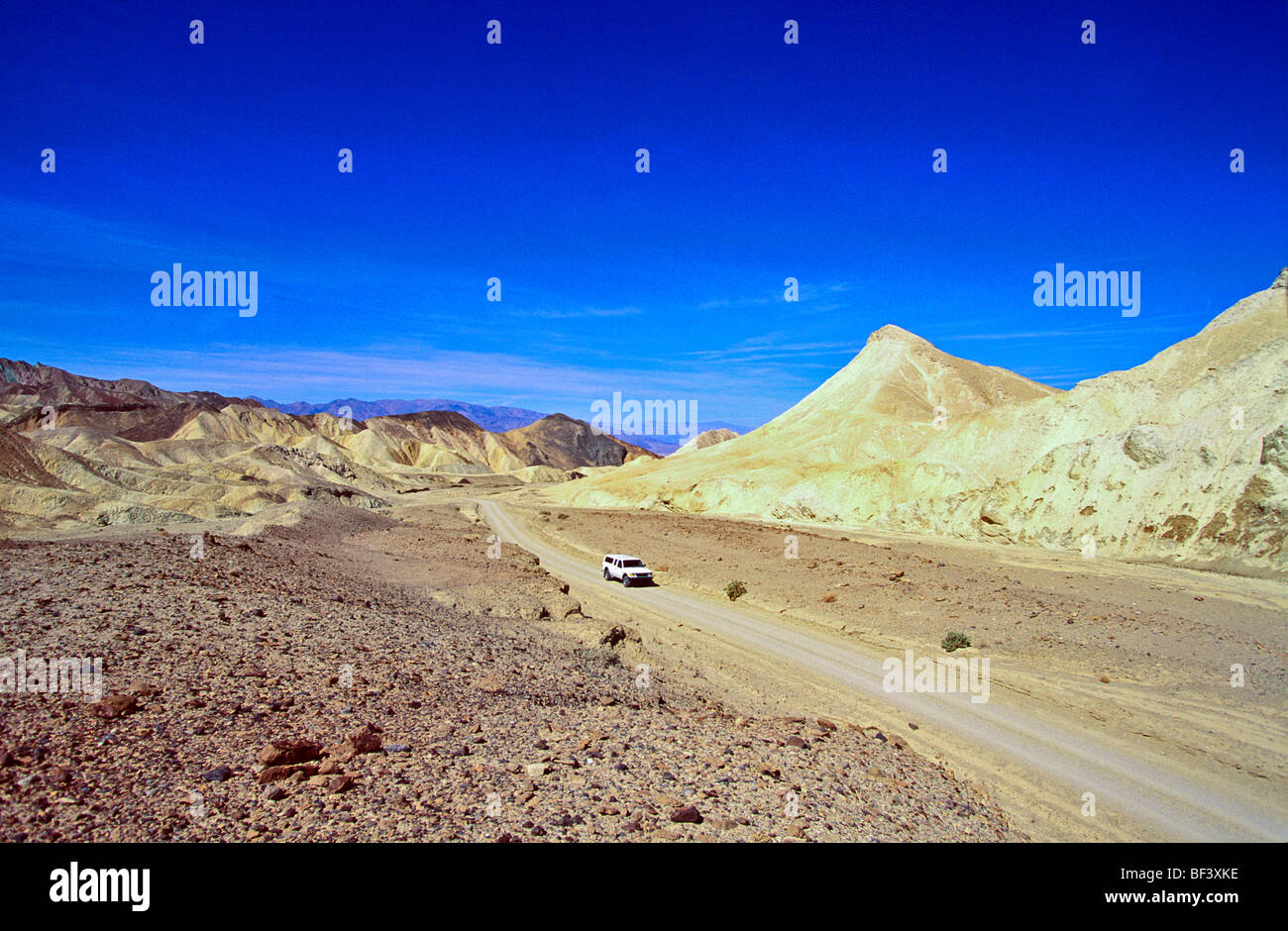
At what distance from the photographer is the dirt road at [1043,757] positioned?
32.1ft

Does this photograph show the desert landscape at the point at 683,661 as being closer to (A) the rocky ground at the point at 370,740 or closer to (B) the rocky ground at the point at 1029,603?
(A) the rocky ground at the point at 370,740

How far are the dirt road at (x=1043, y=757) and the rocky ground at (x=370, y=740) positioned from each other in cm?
133

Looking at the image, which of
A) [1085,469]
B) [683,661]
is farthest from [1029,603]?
[1085,469]

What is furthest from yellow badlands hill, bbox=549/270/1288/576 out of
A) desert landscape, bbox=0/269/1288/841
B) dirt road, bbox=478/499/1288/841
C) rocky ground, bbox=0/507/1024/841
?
rocky ground, bbox=0/507/1024/841

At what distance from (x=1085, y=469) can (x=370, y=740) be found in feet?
148

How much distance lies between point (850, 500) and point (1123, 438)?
21900 mm

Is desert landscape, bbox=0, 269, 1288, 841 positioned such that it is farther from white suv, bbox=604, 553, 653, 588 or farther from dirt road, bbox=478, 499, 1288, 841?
white suv, bbox=604, 553, 653, 588

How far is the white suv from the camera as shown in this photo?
29781 mm

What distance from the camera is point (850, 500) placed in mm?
58844

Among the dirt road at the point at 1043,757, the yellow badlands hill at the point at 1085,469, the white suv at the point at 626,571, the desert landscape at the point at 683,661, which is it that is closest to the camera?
the desert landscape at the point at 683,661

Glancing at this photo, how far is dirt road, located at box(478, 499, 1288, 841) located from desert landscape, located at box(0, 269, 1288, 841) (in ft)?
0.24

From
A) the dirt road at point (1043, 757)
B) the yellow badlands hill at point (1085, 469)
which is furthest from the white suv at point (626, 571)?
the yellow badlands hill at point (1085, 469)

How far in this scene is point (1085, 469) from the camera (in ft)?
136
